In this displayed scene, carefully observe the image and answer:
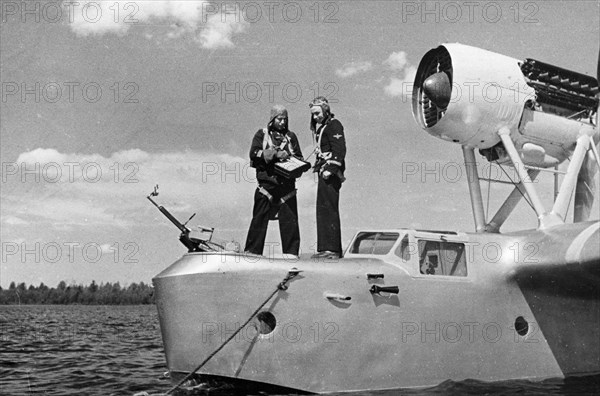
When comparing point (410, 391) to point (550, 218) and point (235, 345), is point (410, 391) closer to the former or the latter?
point (235, 345)

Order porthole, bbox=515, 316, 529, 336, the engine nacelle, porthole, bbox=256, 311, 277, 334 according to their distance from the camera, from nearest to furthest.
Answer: porthole, bbox=256, 311, 277, 334 → porthole, bbox=515, 316, 529, 336 → the engine nacelle

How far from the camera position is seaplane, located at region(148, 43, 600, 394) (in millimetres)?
8547

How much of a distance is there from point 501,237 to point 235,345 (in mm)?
4809

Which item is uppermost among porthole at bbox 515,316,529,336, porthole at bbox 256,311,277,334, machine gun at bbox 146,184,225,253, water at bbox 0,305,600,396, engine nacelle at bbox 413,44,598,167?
engine nacelle at bbox 413,44,598,167

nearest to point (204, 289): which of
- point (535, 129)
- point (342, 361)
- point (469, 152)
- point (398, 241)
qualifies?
point (342, 361)

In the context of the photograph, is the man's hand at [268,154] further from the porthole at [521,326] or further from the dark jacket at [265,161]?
the porthole at [521,326]

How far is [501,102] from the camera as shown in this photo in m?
11.6

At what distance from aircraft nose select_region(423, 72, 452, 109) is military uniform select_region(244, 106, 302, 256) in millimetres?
3258

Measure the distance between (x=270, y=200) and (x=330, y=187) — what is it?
90cm

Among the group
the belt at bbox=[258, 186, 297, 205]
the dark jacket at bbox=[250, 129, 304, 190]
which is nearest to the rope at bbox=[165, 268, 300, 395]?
the belt at bbox=[258, 186, 297, 205]

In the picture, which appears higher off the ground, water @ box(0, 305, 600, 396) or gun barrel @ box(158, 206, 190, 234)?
gun barrel @ box(158, 206, 190, 234)

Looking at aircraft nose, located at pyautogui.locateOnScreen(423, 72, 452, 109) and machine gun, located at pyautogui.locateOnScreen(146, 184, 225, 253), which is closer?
machine gun, located at pyautogui.locateOnScreen(146, 184, 225, 253)

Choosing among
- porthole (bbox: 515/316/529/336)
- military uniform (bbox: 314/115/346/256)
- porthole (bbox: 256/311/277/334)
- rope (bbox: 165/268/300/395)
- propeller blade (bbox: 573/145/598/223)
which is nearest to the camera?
rope (bbox: 165/268/300/395)

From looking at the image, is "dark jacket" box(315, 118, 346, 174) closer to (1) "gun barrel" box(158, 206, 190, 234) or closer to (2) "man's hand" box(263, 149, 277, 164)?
(2) "man's hand" box(263, 149, 277, 164)
